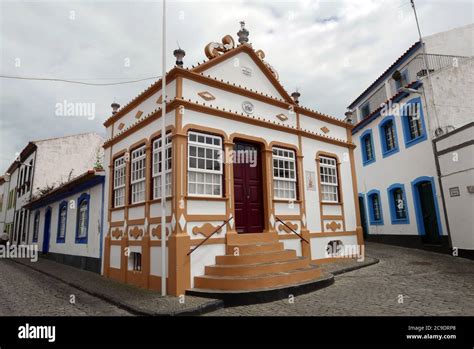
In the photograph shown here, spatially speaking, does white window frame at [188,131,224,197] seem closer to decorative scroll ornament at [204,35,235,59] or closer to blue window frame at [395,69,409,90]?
decorative scroll ornament at [204,35,235,59]

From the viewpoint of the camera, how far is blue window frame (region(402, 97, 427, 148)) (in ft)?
41.7

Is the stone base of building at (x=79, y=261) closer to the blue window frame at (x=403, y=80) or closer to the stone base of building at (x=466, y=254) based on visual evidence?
the stone base of building at (x=466, y=254)

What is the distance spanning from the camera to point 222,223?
794 cm

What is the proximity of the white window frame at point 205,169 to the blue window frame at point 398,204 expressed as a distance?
984cm

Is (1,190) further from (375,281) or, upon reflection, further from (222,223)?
(375,281)

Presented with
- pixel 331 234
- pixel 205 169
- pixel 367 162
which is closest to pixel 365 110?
pixel 367 162

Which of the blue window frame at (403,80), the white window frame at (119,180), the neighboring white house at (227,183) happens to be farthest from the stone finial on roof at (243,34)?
the blue window frame at (403,80)

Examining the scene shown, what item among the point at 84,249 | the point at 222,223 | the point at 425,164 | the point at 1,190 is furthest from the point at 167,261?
the point at 1,190

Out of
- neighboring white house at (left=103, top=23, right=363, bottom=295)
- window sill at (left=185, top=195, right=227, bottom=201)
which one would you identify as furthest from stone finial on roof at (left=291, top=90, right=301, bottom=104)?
window sill at (left=185, top=195, right=227, bottom=201)

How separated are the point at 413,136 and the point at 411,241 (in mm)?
4561

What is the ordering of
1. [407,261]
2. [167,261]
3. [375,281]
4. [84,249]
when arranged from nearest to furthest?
[167,261] → [375,281] → [407,261] → [84,249]

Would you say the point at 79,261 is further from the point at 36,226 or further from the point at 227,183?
the point at 36,226
